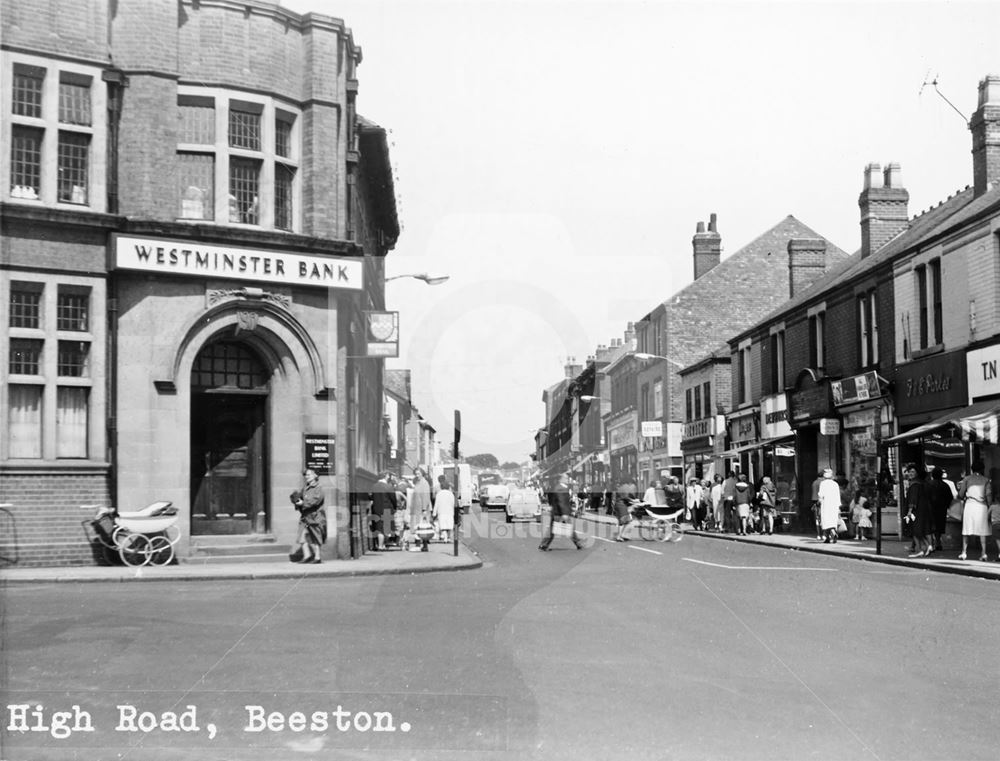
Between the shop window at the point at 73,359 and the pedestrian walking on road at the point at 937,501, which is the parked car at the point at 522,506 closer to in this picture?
the pedestrian walking on road at the point at 937,501

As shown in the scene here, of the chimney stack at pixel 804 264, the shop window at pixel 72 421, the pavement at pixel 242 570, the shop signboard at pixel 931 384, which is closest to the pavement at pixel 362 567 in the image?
the pavement at pixel 242 570

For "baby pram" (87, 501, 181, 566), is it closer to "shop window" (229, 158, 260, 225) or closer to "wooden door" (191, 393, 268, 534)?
"wooden door" (191, 393, 268, 534)

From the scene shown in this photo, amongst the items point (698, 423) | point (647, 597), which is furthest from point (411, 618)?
point (698, 423)

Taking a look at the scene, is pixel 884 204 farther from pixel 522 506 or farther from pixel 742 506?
pixel 522 506

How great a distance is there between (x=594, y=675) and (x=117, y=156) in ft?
50.6

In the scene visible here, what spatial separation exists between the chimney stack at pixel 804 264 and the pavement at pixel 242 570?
27065mm

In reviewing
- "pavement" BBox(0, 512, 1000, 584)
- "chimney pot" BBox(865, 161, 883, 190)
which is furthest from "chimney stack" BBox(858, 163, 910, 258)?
"pavement" BBox(0, 512, 1000, 584)

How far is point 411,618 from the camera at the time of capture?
460 inches

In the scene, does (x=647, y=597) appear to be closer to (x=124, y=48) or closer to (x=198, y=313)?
Result: (x=198, y=313)

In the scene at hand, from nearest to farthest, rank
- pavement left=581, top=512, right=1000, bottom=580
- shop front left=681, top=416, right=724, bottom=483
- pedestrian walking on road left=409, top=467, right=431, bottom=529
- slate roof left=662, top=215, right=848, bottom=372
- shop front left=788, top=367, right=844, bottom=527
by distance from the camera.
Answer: pavement left=581, top=512, right=1000, bottom=580, pedestrian walking on road left=409, top=467, right=431, bottom=529, shop front left=788, top=367, right=844, bottom=527, shop front left=681, top=416, right=724, bottom=483, slate roof left=662, top=215, right=848, bottom=372

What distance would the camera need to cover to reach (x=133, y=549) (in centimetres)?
1936

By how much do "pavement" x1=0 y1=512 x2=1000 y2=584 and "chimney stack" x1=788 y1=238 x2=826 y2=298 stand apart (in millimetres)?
20771

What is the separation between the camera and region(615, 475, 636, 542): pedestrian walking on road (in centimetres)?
3072

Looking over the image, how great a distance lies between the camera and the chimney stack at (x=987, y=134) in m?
28.0
